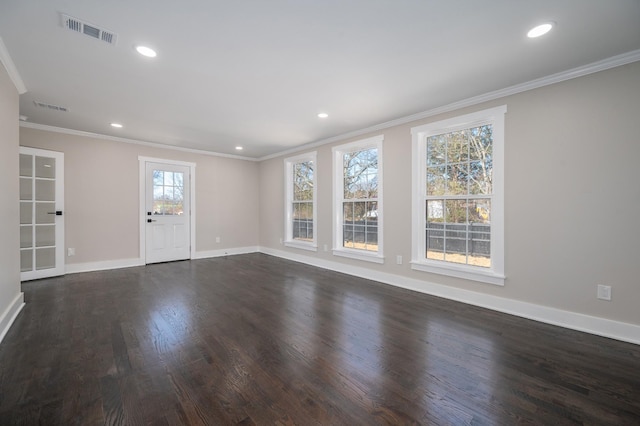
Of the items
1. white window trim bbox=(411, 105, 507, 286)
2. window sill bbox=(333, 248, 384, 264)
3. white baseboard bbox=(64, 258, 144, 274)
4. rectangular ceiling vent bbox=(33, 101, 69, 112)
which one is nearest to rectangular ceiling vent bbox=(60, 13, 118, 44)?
rectangular ceiling vent bbox=(33, 101, 69, 112)

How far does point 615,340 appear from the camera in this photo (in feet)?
8.07

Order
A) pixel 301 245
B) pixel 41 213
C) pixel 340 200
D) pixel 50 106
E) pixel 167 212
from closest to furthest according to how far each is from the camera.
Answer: pixel 50 106 → pixel 41 213 → pixel 340 200 → pixel 167 212 → pixel 301 245

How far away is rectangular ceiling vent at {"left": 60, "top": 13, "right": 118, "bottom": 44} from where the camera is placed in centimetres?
199

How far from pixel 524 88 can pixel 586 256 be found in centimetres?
182

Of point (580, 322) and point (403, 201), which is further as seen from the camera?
point (403, 201)

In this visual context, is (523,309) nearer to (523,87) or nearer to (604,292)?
(604,292)

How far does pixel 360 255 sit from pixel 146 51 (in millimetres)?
3827

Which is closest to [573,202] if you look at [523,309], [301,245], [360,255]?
[523,309]

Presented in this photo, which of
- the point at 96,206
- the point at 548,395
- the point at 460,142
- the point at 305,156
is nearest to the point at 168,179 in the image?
the point at 96,206

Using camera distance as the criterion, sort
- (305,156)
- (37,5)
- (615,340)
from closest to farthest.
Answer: (37,5)
(615,340)
(305,156)

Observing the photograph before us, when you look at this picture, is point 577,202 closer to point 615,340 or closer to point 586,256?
point 586,256

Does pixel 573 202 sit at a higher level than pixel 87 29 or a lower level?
lower

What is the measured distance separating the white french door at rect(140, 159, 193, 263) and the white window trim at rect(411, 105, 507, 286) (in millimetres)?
4778

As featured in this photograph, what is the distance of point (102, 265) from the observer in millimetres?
5082
